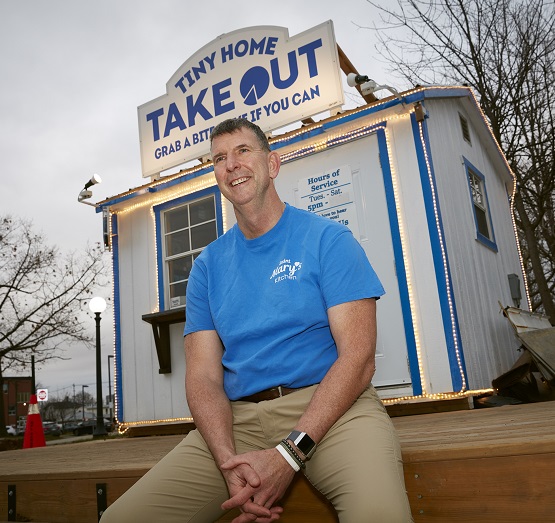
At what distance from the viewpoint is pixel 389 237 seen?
6.14m

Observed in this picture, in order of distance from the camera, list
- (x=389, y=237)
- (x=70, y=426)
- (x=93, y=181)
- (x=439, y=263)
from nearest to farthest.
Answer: (x=439, y=263), (x=389, y=237), (x=93, y=181), (x=70, y=426)

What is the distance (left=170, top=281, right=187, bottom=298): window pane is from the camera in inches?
307

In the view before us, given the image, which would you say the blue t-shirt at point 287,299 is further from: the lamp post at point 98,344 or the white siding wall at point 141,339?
the lamp post at point 98,344

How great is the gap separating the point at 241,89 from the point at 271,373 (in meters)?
6.26

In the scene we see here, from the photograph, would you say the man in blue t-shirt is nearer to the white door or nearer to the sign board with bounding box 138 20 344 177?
the white door

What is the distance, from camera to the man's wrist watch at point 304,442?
1737 mm

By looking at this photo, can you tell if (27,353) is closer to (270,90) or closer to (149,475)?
(270,90)

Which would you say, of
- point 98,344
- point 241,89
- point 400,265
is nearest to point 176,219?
point 241,89

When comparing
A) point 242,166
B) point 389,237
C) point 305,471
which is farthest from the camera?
point 389,237

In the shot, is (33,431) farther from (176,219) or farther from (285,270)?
(285,270)

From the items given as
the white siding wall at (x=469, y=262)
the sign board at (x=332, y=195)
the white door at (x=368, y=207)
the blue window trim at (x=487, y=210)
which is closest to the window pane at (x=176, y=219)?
the white door at (x=368, y=207)

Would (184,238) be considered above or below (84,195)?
below

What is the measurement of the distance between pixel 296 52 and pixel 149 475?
6408 mm

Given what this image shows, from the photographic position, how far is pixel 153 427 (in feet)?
24.9
